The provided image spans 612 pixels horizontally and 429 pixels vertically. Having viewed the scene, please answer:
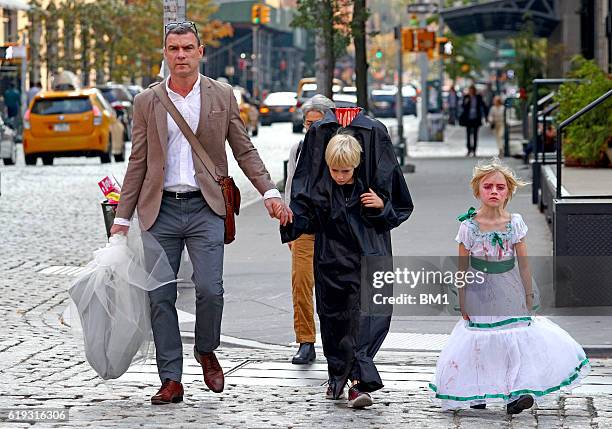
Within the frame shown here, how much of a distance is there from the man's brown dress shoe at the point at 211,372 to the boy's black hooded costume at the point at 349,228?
22.5 inches

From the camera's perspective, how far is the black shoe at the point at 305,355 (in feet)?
31.4

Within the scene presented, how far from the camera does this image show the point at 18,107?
47406mm

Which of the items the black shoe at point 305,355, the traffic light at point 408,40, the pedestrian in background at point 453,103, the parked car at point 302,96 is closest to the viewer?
the black shoe at point 305,355

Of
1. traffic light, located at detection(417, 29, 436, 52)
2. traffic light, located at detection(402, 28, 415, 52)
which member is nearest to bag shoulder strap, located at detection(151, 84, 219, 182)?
traffic light, located at detection(417, 29, 436, 52)

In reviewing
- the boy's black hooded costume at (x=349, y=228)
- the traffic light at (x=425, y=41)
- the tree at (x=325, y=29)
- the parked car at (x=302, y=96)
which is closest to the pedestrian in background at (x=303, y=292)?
the boy's black hooded costume at (x=349, y=228)

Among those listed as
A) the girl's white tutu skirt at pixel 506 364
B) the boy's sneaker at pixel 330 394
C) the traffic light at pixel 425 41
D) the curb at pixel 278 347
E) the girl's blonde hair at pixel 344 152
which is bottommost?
the curb at pixel 278 347

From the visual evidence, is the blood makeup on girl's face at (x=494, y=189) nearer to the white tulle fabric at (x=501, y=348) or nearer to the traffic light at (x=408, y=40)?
the white tulle fabric at (x=501, y=348)

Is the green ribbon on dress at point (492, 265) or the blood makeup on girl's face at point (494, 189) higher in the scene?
the blood makeup on girl's face at point (494, 189)

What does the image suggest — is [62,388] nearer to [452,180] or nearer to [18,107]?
[452,180]

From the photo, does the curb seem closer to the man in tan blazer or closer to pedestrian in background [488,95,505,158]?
the man in tan blazer

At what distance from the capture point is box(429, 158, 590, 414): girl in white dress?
7840 millimetres

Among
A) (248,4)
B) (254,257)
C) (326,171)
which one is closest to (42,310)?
(254,257)

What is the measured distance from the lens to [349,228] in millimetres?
8195

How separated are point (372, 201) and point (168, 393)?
138 cm
